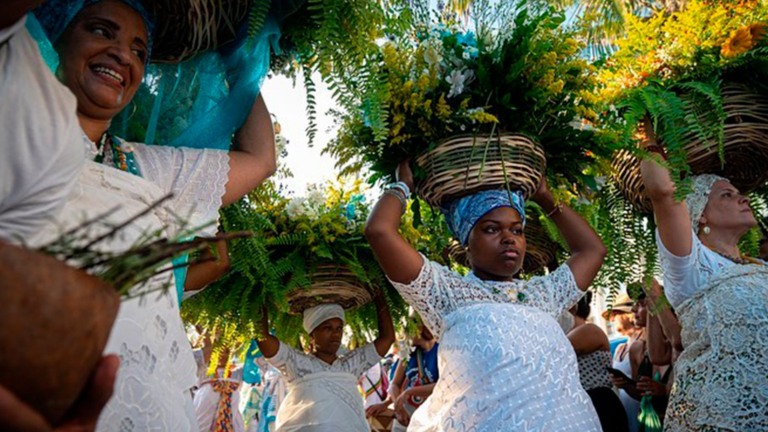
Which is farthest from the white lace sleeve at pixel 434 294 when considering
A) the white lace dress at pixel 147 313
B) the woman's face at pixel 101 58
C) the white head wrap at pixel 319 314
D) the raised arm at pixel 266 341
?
the white head wrap at pixel 319 314

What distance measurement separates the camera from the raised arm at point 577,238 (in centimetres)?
340

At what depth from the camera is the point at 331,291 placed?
4.61 metres

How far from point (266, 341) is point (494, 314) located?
102 inches

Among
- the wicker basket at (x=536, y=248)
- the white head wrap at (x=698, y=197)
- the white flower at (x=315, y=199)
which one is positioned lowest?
the wicker basket at (x=536, y=248)

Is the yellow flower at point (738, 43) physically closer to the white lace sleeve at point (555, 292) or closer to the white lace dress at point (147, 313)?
the white lace sleeve at point (555, 292)

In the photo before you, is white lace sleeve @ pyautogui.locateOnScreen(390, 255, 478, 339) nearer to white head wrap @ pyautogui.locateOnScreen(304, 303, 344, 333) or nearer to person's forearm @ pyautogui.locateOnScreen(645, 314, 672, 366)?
white head wrap @ pyautogui.locateOnScreen(304, 303, 344, 333)

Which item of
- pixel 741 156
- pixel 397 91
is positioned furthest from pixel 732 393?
pixel 397 91

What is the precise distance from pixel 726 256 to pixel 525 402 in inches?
57.4

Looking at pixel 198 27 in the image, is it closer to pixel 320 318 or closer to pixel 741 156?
pixel 741 156

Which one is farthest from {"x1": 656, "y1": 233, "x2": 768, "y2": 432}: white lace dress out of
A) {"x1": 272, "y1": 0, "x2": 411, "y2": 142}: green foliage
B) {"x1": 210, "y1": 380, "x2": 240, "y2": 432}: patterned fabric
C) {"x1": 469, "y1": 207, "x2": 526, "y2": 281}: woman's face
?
{"x1": 210, "y1": 380, "x2": 240, "y2": 432}: patterned fabric

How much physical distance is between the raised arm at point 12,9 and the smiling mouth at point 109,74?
655 millimetres

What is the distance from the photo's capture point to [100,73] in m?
1.97

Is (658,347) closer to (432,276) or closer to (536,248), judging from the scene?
(536,248)

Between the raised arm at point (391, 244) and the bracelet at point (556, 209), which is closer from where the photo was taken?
the raised arm at point (391, 244)
